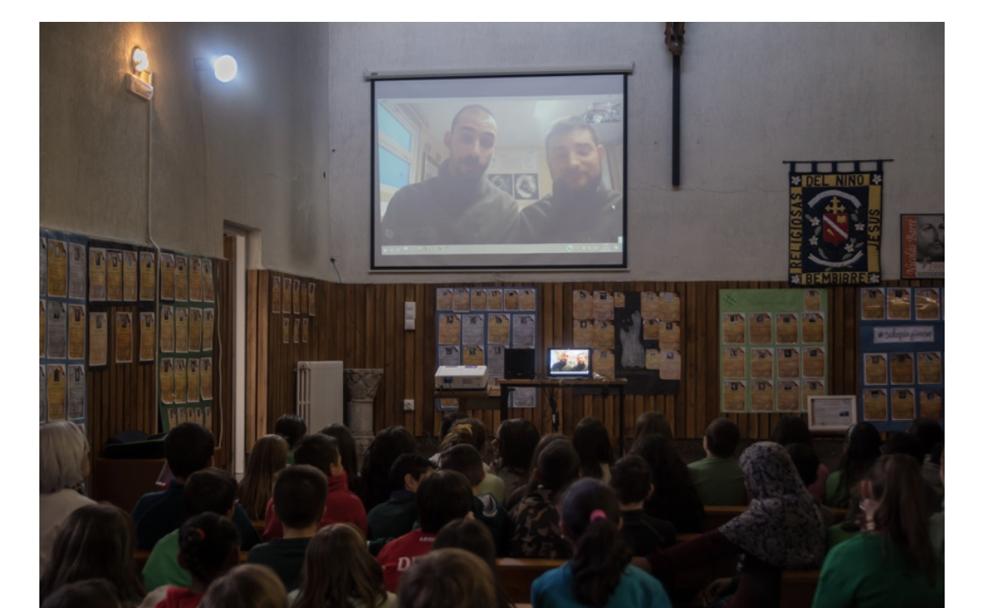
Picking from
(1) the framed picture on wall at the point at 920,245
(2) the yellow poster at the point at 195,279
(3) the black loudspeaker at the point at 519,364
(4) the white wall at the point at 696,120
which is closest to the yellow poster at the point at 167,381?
(2) the yellow poster at the point at 195,279

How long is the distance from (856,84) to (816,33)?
29.5 inches

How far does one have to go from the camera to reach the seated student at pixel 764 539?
136 inches

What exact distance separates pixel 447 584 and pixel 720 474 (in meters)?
3.06

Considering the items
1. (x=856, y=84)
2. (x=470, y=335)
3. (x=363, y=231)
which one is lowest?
(x=470, y=335)

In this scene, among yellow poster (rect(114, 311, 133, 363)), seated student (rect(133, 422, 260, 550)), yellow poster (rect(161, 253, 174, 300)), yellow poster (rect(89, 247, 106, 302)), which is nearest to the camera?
seated student (rect(133, 422, 260, 550))

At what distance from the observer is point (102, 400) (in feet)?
21.5

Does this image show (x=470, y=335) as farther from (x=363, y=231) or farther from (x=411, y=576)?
(x=411, y=576)

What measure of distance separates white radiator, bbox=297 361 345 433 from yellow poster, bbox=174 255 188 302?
9.10 ft

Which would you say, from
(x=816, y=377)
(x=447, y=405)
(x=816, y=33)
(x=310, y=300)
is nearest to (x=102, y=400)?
(x=310, y=300)

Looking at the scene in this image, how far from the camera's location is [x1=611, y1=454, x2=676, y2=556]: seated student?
3635mm

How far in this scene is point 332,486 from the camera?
14.5 ft

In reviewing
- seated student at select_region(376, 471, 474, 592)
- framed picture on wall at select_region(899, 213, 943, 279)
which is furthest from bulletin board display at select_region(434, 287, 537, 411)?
seated student at select_region(376, 471, 474, 592)

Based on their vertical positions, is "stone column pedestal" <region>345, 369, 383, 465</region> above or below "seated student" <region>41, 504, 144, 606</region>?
below

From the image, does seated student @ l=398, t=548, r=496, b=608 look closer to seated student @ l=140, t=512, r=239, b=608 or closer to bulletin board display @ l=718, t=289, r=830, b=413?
seated student @ l=140, t=512, r=239, b=608
